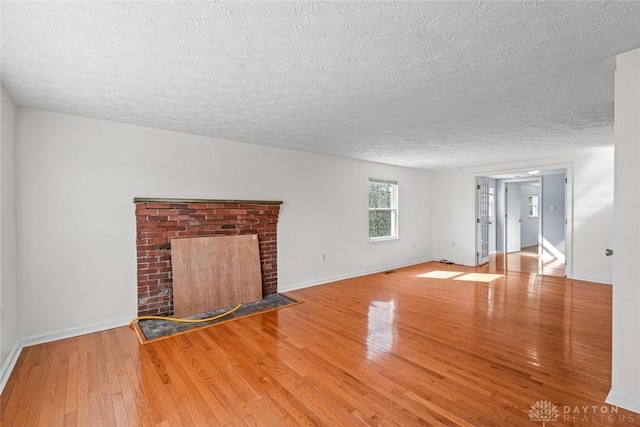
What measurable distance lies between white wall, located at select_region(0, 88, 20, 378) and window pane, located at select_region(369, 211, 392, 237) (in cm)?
499

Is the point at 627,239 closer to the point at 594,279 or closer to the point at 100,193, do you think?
the point at 594,279

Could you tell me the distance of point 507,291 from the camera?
4395 mm

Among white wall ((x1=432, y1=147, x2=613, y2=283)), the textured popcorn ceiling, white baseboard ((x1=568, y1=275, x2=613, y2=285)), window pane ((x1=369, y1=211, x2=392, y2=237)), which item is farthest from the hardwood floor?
window pane ((x1=369, y1=211, x2=392, y2=237))

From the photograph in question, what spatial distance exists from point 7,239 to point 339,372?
9.74 ft

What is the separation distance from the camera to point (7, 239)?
8.00 feet

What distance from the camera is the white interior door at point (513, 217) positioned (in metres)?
8.20

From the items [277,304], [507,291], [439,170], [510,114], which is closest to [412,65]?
A: [510,114]

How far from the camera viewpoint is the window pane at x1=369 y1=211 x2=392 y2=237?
19.4 ft

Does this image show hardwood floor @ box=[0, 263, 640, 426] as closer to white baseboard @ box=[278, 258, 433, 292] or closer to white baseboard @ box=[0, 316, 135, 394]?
white baseboard @ box=[0, 316, 135, 394]

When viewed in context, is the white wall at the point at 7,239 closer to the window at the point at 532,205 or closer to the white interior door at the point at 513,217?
the white interior door at the point at 513,217

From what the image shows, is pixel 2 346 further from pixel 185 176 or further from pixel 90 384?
pixel 185 176

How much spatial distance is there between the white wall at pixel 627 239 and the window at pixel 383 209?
407 centimetres

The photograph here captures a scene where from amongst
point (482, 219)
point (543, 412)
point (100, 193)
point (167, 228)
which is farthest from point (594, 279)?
point (100, 193)

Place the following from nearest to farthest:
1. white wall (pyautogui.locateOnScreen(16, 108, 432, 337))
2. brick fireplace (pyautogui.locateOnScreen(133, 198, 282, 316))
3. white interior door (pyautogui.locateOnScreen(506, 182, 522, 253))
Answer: white wall (pyautogui.locateOnScreen(16, 108, 432, 337)) < brick fireplace (pyautogui.locateOnScreen(133, 198, 282, 316)) < white interior door (pyautogui.locateOnScreen(506, 182, 522, 253))
